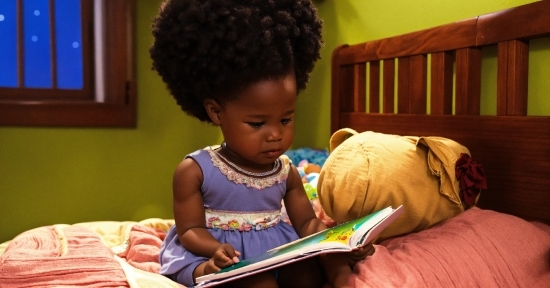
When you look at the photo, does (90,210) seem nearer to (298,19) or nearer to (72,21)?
(72,21)

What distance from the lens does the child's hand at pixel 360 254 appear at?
92 centimetres

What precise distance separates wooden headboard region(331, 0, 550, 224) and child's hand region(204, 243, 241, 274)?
2.26 ft

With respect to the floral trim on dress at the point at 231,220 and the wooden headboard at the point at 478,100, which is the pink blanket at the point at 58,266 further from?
the wooden headboard at the point at 478,100

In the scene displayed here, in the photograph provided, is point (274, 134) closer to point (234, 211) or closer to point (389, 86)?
point (234, 211)

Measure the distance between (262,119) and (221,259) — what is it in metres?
0.27

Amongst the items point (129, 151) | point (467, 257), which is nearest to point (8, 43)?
point (129, 151)

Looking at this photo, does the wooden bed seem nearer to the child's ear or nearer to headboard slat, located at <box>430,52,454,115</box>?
headboard slat, located at <box>430,52,454,115</box>

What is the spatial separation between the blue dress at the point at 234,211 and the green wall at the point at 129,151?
0.96m

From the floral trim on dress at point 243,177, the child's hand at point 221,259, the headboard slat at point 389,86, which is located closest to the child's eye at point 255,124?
the floral trim on dress at point 243,177

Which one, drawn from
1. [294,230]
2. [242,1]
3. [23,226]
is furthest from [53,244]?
[23,226]

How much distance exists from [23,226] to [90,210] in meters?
0.25

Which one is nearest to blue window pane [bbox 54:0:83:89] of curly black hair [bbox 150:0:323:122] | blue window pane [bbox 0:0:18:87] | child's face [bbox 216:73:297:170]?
blue window pane [bbox 0:0:18:87]

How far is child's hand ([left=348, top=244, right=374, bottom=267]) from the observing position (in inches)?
36.3

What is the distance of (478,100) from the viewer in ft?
4.34
